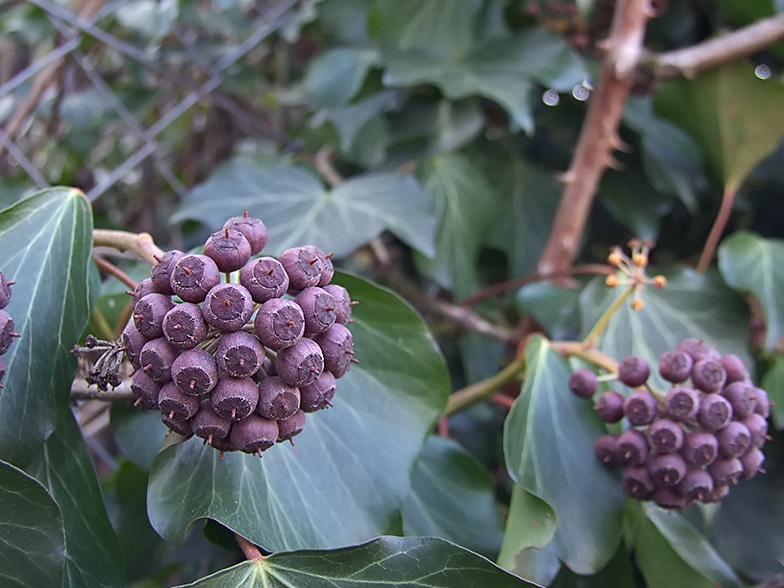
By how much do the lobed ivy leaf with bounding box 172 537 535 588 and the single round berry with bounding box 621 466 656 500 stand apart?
214 millimetres

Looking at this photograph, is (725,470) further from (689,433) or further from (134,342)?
(134,342)

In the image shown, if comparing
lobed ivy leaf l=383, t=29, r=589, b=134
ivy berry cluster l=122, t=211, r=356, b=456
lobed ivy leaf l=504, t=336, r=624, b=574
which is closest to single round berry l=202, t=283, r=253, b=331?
ivy berry cluster l=122, t=211, r=356, b=456

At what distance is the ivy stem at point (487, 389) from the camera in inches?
28.2

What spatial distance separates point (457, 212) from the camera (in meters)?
1.00

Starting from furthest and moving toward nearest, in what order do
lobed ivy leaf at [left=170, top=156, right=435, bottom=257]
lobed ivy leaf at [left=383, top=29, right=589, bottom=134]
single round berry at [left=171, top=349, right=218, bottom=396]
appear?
lobed ivy leaf at [left=383, top=29, right=589, bottom=134], lobed ivy leaf at [left=170, top=156, right=435, bottom=257], single round berry at [left=171, top=349, right=218, bottom=396]

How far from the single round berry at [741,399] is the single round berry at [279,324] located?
450mm

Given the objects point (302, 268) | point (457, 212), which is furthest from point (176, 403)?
point (457, 212)

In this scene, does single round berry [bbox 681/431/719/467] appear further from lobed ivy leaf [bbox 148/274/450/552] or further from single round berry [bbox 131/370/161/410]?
single round berry [bbox 131/370/161/410]

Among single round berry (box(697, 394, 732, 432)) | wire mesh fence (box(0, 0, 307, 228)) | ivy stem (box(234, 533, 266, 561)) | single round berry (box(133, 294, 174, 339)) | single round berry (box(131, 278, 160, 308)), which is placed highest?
wire mesh fence (box(0, 0, 307, 228))

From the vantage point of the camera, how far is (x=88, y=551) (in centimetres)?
49

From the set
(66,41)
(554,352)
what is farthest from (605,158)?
(66,41)

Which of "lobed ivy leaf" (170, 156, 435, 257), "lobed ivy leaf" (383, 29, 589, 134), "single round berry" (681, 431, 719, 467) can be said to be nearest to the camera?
"single round berry" (681, 431, 719, 467)

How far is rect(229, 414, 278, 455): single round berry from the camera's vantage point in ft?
1.34

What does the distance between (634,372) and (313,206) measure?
507 mm
